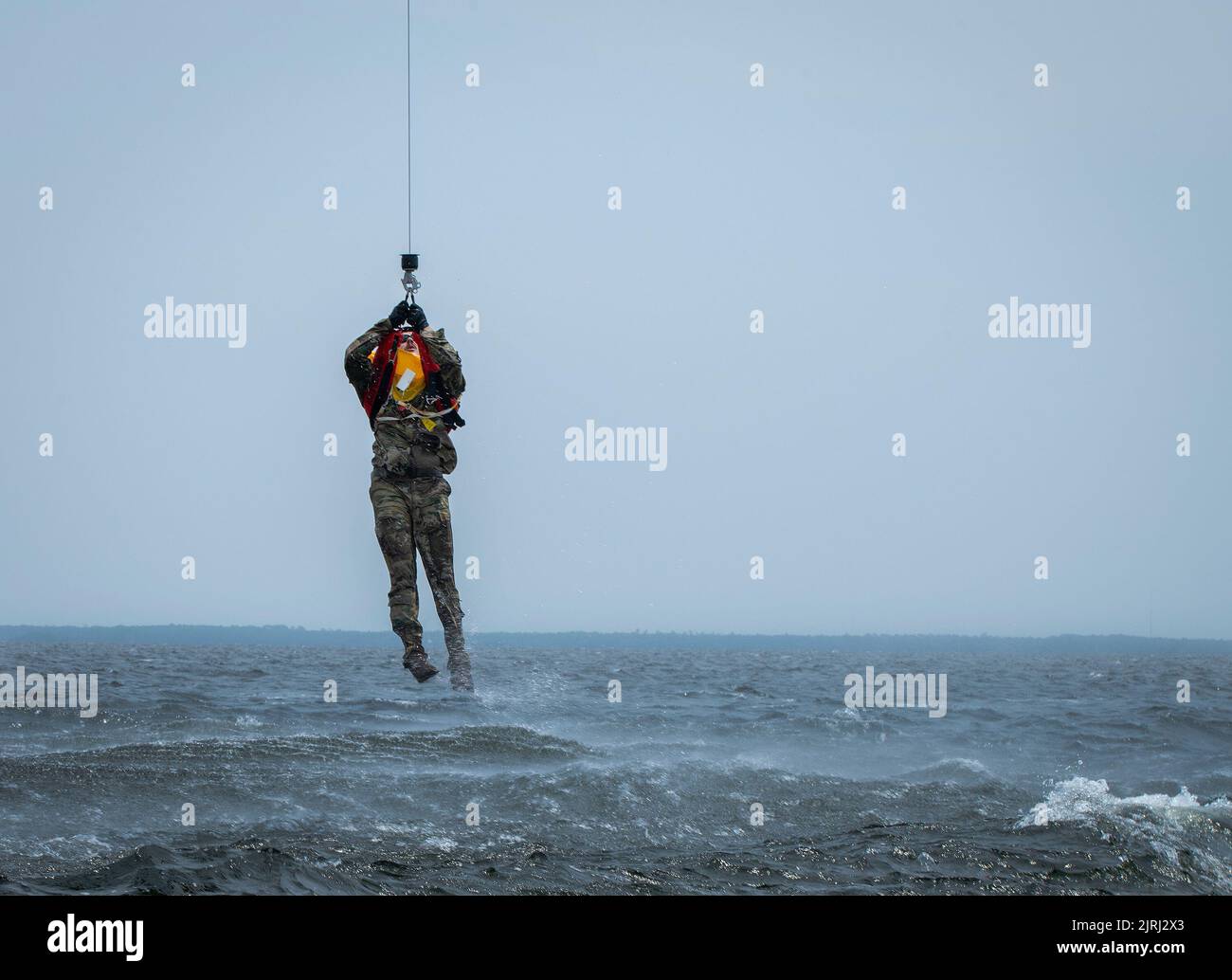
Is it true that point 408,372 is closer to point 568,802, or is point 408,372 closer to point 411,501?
point 411,501

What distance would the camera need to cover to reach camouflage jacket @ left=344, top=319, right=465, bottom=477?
20.7ft

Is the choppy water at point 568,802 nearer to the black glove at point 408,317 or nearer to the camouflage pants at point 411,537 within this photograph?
the camouflage pants at point 411,537

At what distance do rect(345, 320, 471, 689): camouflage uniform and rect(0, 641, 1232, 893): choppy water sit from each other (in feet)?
1.65

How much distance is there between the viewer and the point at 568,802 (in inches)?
870

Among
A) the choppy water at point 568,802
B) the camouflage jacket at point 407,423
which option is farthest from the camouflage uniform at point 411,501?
the choppy water at point 568,802

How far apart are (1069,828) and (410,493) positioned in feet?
59.8

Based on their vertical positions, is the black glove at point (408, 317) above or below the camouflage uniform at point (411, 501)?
above

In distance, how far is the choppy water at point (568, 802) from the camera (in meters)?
17.4

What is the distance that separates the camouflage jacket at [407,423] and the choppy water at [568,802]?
50.5 inches

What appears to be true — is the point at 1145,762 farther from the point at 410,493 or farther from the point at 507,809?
the point at 410,493

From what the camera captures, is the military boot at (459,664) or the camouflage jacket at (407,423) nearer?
the camouflage jacket at (407,423)

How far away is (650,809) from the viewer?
71.9 ft
